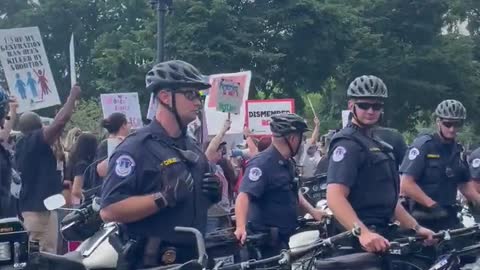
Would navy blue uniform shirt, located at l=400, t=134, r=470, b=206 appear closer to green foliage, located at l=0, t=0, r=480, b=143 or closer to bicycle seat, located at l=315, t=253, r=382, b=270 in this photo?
bicycle seat, located at l=315, t=253, r=382, b=270

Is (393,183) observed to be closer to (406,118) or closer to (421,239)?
(421,239)

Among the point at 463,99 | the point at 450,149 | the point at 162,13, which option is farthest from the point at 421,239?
the point at 463,99

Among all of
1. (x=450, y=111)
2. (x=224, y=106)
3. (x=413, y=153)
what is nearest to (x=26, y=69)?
(x=224, y=106)

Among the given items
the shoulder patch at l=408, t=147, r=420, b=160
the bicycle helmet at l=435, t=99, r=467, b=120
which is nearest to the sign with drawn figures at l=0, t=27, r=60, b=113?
the shoulder patch at l=408, t=147, r=420, b=160

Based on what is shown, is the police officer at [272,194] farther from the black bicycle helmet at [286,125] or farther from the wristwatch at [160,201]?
the wristwatch at [160,201]

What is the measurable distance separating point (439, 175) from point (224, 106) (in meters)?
4.81

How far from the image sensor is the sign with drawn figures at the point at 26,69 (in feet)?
42.1

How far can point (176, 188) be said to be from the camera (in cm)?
625

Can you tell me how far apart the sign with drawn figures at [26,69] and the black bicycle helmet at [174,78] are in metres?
6.25

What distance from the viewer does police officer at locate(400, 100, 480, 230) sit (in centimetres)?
1063

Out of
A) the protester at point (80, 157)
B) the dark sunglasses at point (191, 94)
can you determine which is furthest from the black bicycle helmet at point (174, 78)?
the protester at point (80, 157)

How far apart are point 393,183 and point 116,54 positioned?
3636cm

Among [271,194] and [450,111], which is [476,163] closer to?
[450,111]

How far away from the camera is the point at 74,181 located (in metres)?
12.9
